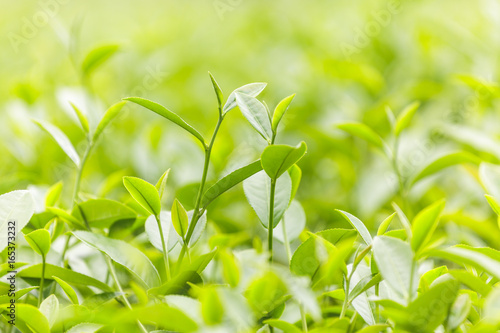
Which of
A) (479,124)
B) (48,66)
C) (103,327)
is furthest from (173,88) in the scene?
(103,327)

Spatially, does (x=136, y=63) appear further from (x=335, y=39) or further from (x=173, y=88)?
(x=335, y=39)

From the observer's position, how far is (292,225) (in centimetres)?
79

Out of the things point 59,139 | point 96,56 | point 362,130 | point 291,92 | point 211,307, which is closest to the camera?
point 211,307

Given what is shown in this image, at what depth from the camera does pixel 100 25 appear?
2842 mm

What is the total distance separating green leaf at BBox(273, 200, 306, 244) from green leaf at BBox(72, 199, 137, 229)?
21cm

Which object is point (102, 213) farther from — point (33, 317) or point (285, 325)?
point (285, 325)

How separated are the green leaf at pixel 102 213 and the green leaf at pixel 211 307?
0.31 m

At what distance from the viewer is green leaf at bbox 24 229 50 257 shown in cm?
63

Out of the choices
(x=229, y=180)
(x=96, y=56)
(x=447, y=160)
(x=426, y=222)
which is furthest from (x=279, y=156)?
(x=96, y=56)

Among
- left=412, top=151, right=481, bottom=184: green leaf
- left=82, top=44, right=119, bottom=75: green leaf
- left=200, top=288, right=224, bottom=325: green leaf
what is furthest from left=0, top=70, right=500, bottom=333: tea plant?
left=82, top=44, right=119, bottom=75: green leaf

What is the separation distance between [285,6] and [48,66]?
151 centimetres

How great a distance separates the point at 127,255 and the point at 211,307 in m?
0.22

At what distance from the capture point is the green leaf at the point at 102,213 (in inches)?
29.2

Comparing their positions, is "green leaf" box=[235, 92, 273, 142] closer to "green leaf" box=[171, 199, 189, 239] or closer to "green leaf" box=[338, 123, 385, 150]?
"green leaf" box=[171, 199, 189, 239]
